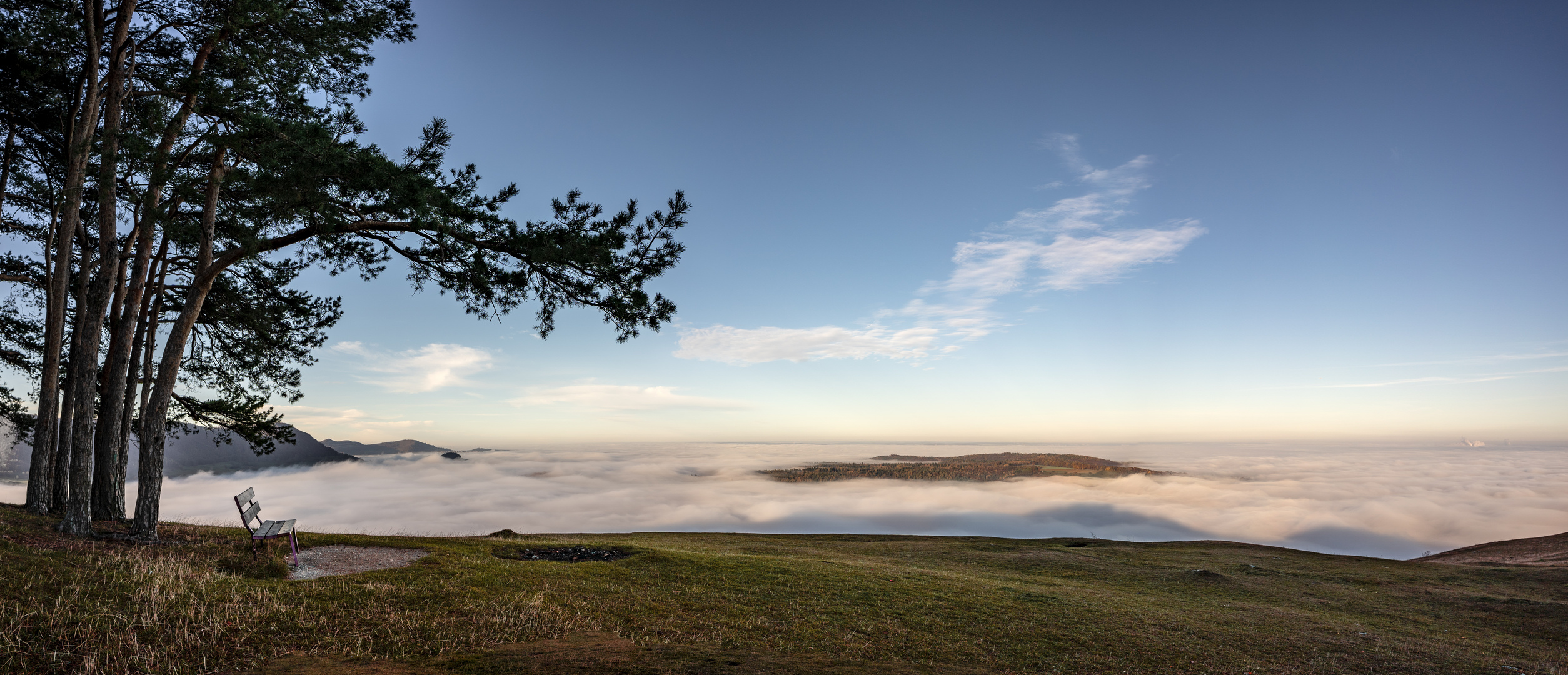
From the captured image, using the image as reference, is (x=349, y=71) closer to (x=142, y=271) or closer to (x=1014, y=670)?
(x=142, y=271)

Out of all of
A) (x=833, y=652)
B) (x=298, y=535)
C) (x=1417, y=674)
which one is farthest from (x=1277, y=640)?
(x=298, y=535)

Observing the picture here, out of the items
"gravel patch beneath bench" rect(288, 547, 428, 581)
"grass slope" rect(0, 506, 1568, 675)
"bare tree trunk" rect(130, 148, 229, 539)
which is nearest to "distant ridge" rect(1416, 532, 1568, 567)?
"grass slope" rect(0, 506, 1568, 675)

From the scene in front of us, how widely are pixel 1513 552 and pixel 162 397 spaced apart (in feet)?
300

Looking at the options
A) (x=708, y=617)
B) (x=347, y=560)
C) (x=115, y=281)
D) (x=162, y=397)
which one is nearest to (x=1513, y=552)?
(x=708, y=617)

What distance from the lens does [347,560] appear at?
13789 mm

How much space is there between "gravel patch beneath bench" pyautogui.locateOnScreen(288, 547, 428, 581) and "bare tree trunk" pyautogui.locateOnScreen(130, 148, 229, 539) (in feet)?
10.3

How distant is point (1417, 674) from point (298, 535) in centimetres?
2696

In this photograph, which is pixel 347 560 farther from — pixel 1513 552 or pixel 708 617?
pixel 1513 552

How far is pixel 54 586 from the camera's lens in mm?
7941

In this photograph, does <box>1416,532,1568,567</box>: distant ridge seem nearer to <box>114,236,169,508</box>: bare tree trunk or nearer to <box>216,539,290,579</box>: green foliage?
<box>216,539,290,579</box>: green foliage

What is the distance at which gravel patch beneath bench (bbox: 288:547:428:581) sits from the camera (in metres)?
12.0

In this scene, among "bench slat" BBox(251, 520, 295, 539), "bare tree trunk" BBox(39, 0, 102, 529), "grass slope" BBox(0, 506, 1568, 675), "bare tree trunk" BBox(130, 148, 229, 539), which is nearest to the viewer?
"grass slope" BBox(0, 506, 1568, 675)

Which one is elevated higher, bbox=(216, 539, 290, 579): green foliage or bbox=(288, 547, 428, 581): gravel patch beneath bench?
bbox=(216, 539, 290, 579): green foliage

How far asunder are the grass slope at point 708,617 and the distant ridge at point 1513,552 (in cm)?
3100
